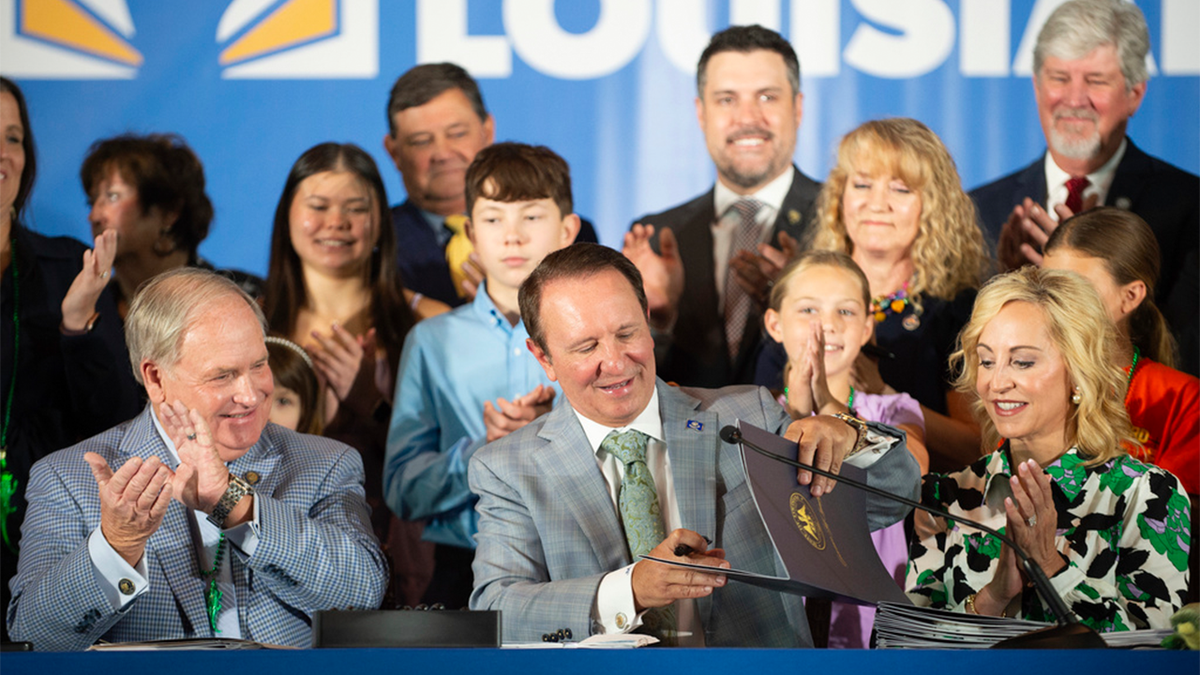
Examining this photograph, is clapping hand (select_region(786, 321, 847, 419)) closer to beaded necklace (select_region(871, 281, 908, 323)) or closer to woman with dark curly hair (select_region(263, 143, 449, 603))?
beaded necklace (select_region(871, 281, 908, 323))

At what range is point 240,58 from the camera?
427cm

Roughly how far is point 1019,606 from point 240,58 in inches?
127

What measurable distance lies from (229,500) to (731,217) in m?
2.14

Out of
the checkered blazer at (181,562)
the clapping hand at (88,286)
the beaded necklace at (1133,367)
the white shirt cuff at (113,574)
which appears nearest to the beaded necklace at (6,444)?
the clapping hand at (88,286)

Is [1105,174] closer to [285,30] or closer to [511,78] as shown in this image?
[511,78]

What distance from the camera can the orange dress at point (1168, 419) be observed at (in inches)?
138

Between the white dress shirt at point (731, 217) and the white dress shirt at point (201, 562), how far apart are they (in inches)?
77.0

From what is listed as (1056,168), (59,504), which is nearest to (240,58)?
(59,504)

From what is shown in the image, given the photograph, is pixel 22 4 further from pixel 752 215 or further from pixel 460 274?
pixel 752 215

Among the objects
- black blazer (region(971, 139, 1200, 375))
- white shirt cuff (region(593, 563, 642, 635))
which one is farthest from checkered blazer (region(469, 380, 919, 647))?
black blazer (region(971, 139, 1200, 375))

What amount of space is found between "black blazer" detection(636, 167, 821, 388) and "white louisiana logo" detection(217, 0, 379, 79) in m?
1.35

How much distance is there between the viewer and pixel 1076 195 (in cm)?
404

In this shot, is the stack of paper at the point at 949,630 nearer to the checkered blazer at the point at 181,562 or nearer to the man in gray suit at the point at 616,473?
the man in gray suit at the point at 616,473

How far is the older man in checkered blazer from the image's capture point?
255 cm
